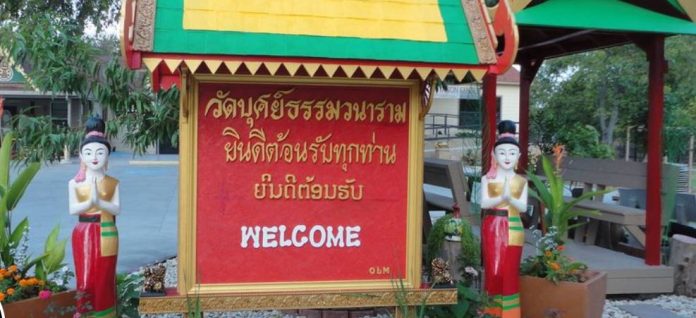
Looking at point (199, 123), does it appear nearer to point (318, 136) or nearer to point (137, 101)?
point (318, 136)

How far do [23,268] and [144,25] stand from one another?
1.95 m

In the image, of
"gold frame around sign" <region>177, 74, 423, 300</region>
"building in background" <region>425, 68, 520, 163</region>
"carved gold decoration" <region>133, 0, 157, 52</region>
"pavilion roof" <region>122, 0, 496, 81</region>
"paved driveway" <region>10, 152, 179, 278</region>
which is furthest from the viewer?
"paved driveway" <region>10, 152, 179, 278</region>

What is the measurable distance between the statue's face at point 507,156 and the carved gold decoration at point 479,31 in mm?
673

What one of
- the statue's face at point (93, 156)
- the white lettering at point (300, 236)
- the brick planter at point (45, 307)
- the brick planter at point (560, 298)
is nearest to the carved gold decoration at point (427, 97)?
the white lettering at point (300, 236)

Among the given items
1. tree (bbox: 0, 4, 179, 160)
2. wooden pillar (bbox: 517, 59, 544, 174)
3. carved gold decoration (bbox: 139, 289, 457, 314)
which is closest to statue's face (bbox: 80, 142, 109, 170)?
carved gold decoration (bbox: 139, 289, 457, 314)

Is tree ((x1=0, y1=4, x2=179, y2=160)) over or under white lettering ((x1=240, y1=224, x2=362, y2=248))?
over

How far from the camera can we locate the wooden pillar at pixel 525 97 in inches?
358

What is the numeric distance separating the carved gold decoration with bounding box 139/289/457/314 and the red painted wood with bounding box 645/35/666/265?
3.06 metres

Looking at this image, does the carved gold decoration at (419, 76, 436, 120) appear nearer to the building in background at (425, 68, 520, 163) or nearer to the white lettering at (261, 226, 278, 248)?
the building in background at (425, 68, 520, 163)

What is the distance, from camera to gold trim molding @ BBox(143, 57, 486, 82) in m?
3.77

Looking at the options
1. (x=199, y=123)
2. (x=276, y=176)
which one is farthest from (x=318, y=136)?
(x=199, y=123)

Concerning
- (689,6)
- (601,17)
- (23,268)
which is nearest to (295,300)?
(23,268)

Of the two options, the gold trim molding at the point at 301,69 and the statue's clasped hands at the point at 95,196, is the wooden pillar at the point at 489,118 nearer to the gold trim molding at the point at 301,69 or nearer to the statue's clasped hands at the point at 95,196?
the gold trim molding at the point at 301,69

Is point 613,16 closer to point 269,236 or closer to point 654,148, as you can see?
point 654,148
